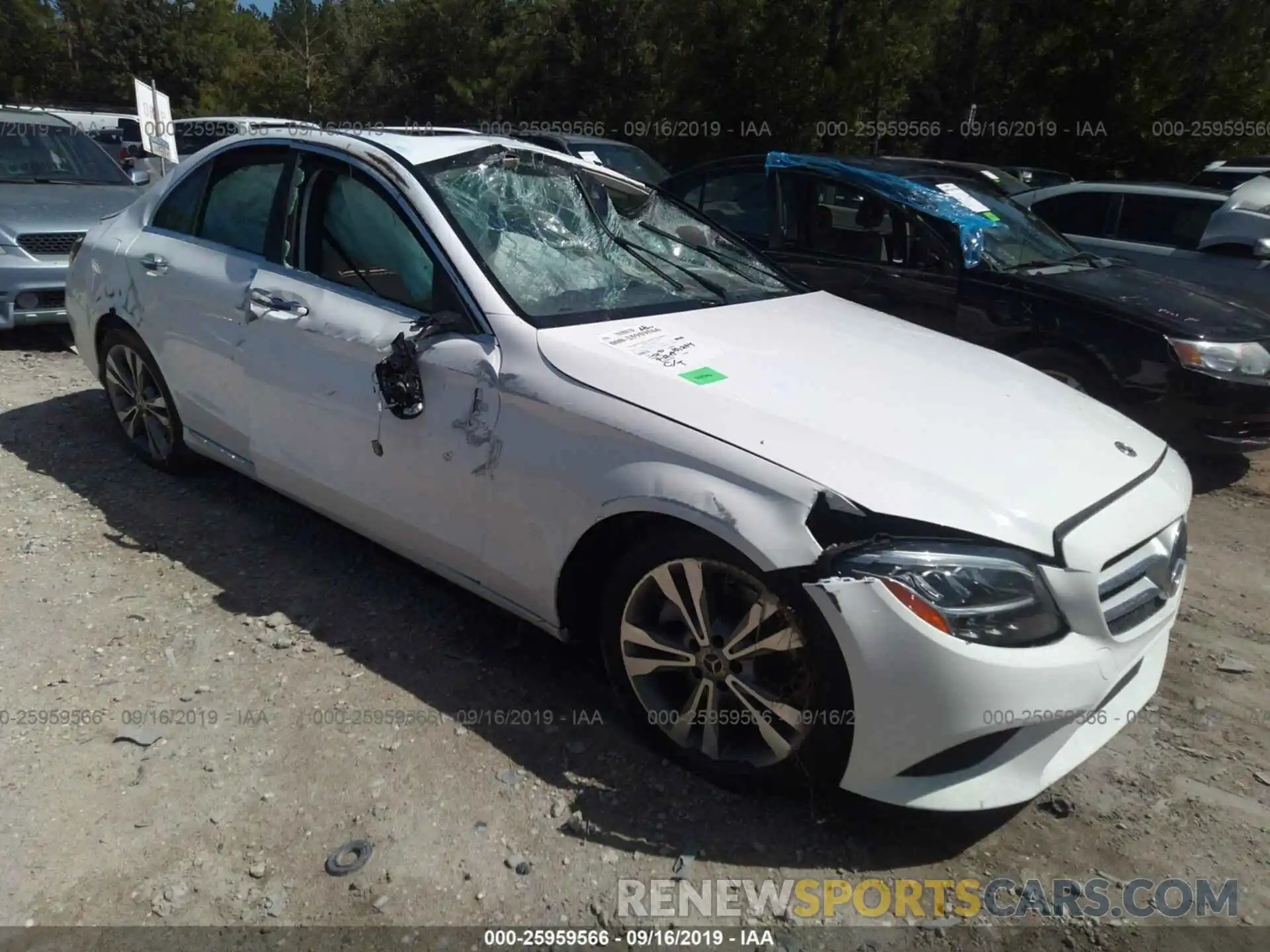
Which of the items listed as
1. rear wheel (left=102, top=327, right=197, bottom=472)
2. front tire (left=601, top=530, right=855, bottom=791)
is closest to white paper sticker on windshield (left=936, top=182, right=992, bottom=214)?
front tire (left=601, top=530, right=855, bottom=791)

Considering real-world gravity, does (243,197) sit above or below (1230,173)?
above

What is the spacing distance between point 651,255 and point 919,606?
189 centimetres

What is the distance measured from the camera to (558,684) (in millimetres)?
3316

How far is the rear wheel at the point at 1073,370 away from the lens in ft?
17.4

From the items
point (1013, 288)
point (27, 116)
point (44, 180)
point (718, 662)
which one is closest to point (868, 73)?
point (1013, 288)

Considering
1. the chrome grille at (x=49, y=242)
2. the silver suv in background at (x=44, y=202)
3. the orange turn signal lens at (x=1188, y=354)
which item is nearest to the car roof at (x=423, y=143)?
the orange turn signal lens at (x=1188, y=354)

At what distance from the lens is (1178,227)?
7.95 metres

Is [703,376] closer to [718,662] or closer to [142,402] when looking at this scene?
[718,662]

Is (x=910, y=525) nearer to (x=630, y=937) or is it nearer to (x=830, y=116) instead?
(x=630, y=937)

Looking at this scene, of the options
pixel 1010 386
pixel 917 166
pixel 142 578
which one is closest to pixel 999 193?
pixel 917 166

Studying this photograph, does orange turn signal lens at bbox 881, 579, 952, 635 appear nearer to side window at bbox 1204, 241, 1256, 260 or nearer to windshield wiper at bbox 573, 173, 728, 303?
windshield wiper at bbox 573, 173, 728, 303

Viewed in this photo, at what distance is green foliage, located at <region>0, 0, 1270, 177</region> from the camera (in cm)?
1497

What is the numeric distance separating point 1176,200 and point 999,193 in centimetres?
245

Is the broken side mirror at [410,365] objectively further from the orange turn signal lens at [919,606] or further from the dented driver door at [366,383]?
the orange turn signal lens at [919,606]
